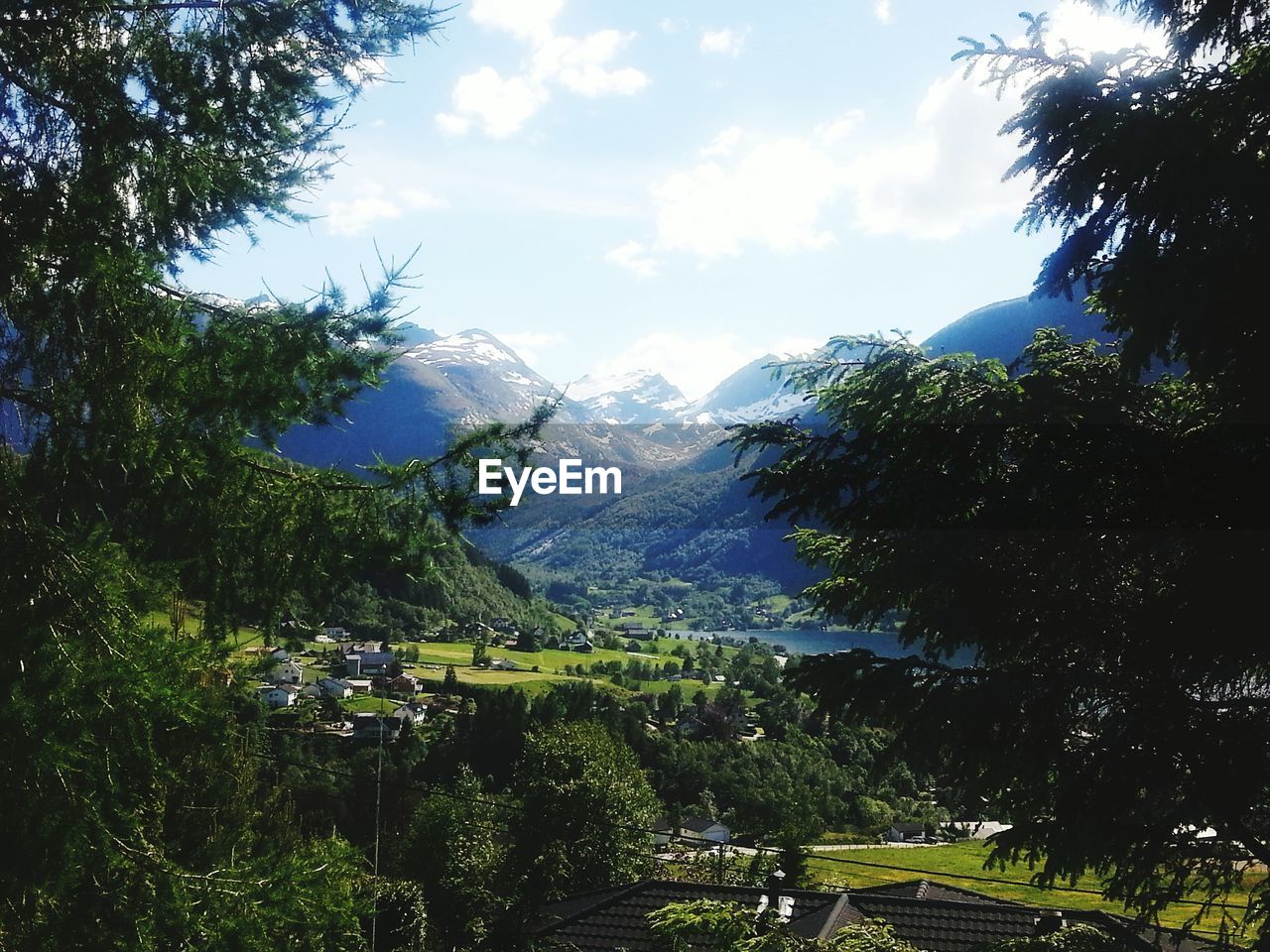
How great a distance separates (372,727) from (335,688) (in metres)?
14.2

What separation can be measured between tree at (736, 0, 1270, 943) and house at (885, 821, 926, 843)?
6057cm

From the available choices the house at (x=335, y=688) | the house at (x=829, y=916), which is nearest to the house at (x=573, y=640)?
the house at (x=335, y=688)

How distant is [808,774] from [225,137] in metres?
69.4

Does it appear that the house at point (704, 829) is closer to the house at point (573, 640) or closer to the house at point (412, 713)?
the house at point (412, 713)

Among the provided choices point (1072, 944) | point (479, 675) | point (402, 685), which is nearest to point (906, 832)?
point (402, 685)

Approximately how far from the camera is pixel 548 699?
73562 mm

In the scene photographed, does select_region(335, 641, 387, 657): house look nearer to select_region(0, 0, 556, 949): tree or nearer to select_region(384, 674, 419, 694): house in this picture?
select_region(384, 674, 419, 694): house

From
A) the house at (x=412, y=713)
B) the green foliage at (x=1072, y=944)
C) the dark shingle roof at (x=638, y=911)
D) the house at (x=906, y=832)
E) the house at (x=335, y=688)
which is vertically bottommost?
the house at (x=906, y=832)

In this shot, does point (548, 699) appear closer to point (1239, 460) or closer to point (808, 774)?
point (808, 774)

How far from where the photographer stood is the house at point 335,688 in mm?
74619

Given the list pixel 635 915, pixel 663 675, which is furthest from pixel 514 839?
pixel 663 675

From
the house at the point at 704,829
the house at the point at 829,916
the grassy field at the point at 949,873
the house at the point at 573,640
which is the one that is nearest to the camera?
the house at the point at 829,916

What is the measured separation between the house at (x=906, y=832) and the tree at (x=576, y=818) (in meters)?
27.9

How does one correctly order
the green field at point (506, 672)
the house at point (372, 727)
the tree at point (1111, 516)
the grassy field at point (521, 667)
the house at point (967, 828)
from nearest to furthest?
the tree at point (1111, 516)
the house at point (967, 828)
the house at point (372, 727)
the green field at point (506, 672)
the grassy field at point (521, 667)
